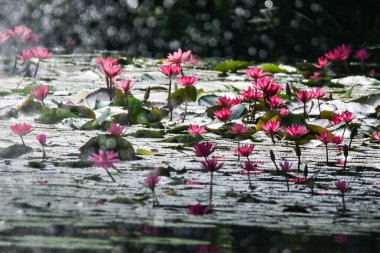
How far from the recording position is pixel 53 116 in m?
3.78

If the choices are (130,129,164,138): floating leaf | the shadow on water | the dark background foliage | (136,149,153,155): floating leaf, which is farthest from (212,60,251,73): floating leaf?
the shadow on water

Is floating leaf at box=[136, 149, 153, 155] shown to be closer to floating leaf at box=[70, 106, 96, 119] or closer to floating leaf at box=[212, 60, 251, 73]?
floating leaf at box=[70, 106, 96, 119]

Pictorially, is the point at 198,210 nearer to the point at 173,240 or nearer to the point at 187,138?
the point at 173,240

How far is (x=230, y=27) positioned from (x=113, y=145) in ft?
22.8

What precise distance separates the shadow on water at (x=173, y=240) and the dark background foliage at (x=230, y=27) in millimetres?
7139

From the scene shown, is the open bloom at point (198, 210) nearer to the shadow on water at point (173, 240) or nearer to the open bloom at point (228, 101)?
the shadow on water at point (173, 240)

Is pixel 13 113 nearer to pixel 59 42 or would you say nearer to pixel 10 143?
pixel 10 143

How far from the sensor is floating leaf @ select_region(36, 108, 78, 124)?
3764 mm

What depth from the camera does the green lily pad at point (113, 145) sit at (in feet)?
9.27

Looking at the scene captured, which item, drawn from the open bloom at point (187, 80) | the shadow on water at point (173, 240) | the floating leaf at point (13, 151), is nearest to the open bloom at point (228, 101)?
the open bloom at point (187, 80)

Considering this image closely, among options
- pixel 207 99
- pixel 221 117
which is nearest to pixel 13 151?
pixel 221 117

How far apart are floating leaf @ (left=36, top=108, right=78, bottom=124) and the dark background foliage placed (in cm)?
537

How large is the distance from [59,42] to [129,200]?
9.19 m

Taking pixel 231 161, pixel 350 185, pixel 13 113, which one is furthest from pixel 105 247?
pixel 13 113
